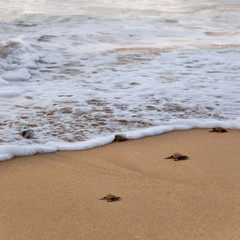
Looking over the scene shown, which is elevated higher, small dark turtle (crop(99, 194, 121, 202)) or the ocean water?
small dark turtle (crop(99, 194, 121, 202))

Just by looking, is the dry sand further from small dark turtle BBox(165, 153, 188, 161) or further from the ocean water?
the ocean water

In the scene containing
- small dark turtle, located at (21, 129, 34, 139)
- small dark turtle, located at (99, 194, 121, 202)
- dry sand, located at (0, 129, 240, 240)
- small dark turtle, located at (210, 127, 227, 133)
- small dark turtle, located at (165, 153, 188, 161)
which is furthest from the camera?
small dark turtle, located at (210, 127, 227, 133)

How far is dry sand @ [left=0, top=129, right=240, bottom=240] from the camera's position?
216 centimetres

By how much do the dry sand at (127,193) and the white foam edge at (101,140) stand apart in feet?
0.25

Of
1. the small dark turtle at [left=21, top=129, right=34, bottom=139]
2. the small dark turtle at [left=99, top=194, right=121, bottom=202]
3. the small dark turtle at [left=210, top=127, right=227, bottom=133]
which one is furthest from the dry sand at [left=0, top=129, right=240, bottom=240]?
the small dark turtle at [left=21, top=129, right=34, bottom=139]

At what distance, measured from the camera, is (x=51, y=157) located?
3111 millimetres

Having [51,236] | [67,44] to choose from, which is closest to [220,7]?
[67,44]

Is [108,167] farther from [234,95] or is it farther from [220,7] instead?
[220,7]

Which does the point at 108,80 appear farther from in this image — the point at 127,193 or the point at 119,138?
the point at 127,193

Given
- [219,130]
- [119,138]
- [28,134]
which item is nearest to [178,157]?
[119,138]

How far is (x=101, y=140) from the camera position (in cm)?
344

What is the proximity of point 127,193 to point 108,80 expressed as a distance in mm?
2950

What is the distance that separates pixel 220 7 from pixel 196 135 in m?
12.7

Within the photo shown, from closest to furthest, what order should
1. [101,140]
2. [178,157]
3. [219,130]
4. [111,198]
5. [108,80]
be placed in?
[111,198] → [178,157] → [101,140] → [219,130] → [108,80]
